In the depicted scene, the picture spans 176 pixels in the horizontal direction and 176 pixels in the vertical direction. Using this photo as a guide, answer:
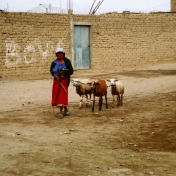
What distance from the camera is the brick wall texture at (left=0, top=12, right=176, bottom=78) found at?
17.1 m

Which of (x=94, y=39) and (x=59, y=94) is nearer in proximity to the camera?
(x=59, y=94)

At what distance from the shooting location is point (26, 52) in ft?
57.5

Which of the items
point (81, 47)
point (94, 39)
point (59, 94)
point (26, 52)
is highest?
point (94, 39)

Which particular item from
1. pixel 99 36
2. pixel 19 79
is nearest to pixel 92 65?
pixel 99 36

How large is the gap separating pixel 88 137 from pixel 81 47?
1327 cm

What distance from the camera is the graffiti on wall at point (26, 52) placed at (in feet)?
55.6

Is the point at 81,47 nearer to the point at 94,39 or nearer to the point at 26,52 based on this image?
the point at 94,39

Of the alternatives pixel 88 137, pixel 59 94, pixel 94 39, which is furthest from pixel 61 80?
pixel 94 39

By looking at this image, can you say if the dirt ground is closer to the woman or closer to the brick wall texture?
the woman

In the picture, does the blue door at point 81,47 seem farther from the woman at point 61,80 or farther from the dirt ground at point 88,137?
the woman at point 61,80

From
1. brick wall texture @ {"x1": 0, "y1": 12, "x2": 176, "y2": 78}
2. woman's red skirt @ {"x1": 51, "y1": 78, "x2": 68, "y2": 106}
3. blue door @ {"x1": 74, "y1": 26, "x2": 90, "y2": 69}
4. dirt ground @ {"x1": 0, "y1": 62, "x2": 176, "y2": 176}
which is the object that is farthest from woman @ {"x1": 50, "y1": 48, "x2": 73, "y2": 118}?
blue door @ {"x1": 74, "y1": 26, "x2": 90, "y2": 69}

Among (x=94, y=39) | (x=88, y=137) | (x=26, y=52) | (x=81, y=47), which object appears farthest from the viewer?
(x=94, y=39)

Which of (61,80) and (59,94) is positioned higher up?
(61,80)

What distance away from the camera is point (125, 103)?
10516 millimetres
